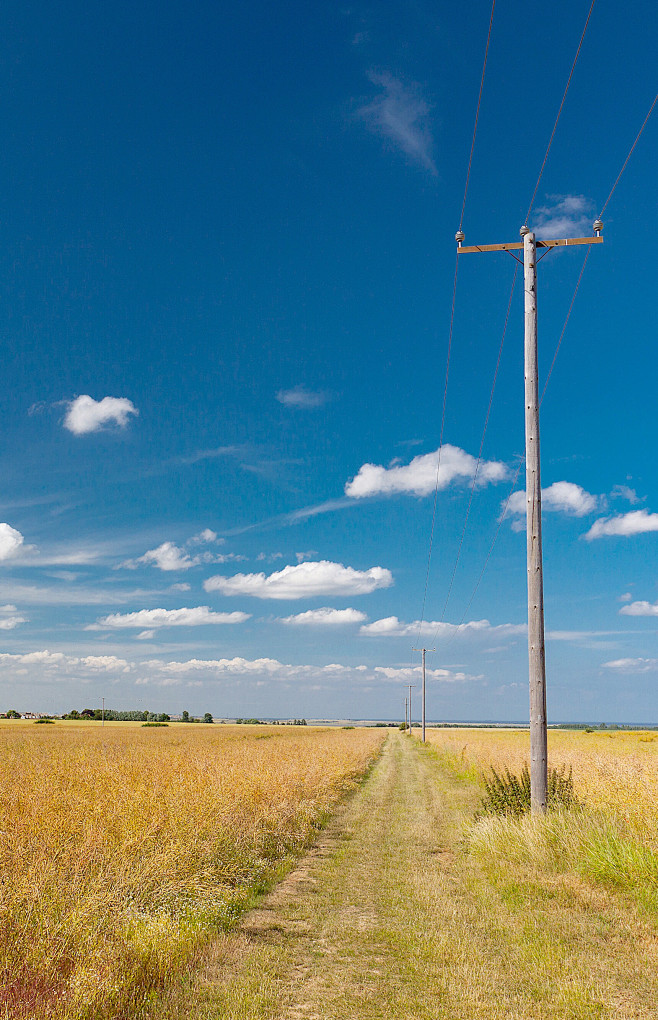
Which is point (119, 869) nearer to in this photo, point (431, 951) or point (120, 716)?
point (431, 951)

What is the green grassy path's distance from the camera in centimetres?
552

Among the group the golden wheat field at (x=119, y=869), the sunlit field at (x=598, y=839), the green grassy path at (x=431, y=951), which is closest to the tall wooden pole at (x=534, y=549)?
the sunlit field at (x=598, y=839)

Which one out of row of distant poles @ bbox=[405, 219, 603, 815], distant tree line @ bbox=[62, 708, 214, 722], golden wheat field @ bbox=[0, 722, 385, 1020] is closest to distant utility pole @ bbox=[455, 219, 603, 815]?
row of distant poles @ bbox=[405, 219, 603, 815]

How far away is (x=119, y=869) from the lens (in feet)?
23.3

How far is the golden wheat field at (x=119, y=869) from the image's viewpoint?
16.9ft

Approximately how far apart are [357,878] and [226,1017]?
5.08 meters

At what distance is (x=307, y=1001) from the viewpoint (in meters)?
5.65

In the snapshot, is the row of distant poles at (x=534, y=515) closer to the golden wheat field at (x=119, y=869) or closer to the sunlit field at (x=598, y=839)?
the sunlit field at (x=598, y=839)

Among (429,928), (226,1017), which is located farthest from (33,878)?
(429,928)

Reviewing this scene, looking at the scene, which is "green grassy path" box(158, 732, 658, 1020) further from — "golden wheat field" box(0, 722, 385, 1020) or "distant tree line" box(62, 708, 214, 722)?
"distant tree line" box(62, 708, 214, 722)

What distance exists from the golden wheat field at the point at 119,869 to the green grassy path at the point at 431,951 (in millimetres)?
499

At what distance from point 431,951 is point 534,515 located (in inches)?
303

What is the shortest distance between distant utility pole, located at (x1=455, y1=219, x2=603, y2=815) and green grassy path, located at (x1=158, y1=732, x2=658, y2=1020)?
2050 mm

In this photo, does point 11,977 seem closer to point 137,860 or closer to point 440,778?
point 137,860
